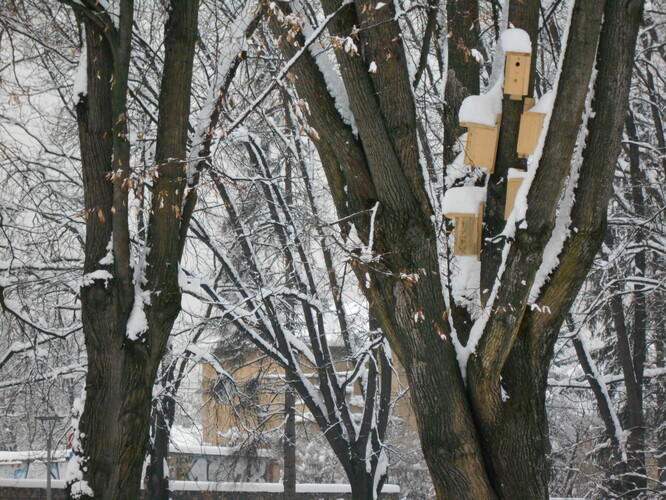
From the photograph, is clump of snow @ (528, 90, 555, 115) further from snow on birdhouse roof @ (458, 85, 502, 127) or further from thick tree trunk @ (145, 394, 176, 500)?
thick tree trunk @ (145, 394, 176, 500)

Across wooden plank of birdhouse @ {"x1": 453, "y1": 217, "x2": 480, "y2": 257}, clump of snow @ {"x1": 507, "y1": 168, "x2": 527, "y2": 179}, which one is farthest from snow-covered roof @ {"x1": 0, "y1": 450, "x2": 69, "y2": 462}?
clump of snow @ {"x1": 507, "y1": 168, "x2": 527, "y2": 179}

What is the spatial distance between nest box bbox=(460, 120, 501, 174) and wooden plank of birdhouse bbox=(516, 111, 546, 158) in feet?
0.47

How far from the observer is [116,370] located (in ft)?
15.8

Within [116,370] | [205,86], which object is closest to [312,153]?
[205,86]

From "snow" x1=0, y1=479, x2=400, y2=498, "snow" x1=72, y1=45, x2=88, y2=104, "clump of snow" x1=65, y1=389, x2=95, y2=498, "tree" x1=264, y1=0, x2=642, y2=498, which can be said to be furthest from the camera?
→ "snow" x1=0, y1=479, x2=400, y2=498

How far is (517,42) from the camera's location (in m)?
4.20

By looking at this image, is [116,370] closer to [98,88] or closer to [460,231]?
[98,88]

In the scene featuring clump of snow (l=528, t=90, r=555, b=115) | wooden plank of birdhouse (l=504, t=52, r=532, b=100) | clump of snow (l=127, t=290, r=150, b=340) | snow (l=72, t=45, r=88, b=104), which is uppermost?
snow (l=72, t=45, r=88, b=104)

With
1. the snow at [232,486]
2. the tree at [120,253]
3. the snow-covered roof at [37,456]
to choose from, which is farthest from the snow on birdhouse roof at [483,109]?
the snow at [232,486]

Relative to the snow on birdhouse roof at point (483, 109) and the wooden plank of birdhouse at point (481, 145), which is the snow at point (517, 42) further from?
the wooden plank of birdhouse at point (481, 145)

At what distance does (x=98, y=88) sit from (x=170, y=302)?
64.7 inches

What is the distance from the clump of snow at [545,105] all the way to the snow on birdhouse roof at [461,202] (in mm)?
587

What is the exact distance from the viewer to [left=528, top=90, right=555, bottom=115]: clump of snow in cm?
407

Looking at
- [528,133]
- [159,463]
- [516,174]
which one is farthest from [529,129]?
[159,463]
